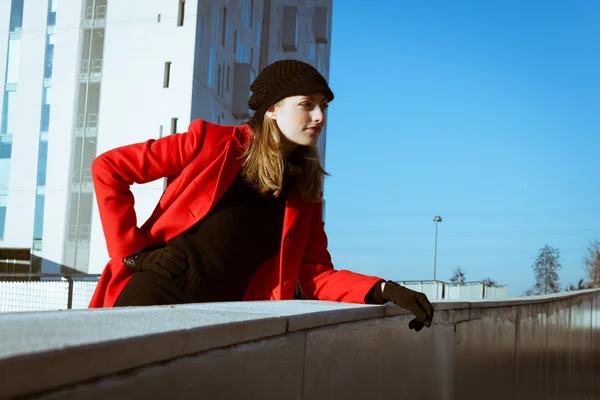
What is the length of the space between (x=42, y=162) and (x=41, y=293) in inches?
891

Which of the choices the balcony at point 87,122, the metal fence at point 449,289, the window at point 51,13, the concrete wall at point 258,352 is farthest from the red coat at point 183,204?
the window at point 51,13

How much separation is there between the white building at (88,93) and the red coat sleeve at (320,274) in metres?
27.0

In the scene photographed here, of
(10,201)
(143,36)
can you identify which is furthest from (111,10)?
(10,201)

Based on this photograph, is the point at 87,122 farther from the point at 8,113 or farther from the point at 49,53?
the point at 8,113

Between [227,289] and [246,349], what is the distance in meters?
1.78

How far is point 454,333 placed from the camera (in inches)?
173

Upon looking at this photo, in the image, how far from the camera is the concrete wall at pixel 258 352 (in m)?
1.37

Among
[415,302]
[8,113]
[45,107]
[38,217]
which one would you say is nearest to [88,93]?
[45,107]

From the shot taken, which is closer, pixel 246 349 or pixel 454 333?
pixel 246 349

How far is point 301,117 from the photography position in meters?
3.97

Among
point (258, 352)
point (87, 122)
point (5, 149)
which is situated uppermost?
point (87, 122)

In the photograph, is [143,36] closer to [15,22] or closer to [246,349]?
[15,22]

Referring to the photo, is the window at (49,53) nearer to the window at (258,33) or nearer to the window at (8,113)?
the window at (8,113)

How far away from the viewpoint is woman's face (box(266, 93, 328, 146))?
155 inches
